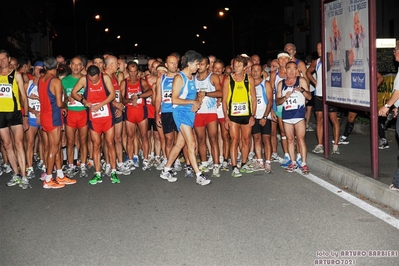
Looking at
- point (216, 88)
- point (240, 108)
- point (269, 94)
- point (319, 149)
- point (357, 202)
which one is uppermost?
point (216, 88)

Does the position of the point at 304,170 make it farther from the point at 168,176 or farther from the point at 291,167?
the point at 168,176

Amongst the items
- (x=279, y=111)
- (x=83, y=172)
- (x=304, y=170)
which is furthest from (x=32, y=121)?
(x=304, y=170)

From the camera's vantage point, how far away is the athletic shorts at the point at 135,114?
11203mm

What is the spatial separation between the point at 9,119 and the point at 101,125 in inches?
57.4

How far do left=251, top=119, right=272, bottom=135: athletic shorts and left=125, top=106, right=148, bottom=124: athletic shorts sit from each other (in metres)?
2.09

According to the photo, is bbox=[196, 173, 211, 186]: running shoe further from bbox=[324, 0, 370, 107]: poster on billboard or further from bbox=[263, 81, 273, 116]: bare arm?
bbox=[324, 0, 370, 107]: poster on billboard

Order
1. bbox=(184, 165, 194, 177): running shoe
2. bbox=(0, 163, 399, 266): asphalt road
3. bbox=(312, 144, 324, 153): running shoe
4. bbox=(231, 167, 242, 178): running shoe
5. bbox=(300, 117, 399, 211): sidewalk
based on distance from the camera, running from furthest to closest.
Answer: bbox=(312, 144, 324, 153): running shoe
bbox=(184, 165, 194, 177): running shoe
bbox=(231, 167, 242, 178): running shoe
bbox=(300, 117, 399, 211): sidewalk
bbox=(0, 163, 399, 266): asphalt road

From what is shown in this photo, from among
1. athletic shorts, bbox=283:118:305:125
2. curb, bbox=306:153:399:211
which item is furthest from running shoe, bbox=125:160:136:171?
curb, bbox=306:153:399:211

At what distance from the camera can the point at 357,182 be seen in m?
8.56

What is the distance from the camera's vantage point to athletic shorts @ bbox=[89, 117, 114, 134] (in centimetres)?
981

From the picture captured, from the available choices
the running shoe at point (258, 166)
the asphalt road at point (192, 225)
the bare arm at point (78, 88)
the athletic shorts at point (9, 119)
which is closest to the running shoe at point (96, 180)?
the asphalt road at point (192, 225)

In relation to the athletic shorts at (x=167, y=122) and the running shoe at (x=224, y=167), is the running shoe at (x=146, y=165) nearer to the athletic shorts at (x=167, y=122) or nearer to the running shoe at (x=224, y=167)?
the athletic shorts at (x=167, y=122)

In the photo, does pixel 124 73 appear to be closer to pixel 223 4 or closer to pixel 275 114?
pixel 275 114

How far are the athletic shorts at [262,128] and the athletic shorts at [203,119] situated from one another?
0.78 metres
